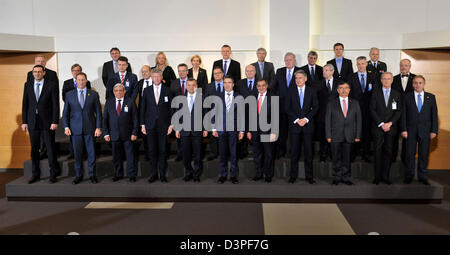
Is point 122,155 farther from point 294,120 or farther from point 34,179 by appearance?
point 294,120

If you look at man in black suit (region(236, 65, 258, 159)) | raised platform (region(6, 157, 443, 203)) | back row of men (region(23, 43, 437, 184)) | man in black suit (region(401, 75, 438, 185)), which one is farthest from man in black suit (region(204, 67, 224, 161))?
man in black suit (region(401, 75, 438, 185))

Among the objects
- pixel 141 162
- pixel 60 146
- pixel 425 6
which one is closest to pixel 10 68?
pixel 60 146

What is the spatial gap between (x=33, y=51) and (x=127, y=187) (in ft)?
12.3

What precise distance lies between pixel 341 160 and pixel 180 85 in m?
2.68

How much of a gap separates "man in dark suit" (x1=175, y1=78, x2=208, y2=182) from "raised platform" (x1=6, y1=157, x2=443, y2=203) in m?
0.25

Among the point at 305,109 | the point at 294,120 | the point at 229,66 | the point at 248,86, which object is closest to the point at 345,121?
the point at 305,109

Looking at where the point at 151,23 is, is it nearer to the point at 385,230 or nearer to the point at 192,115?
the point at 192,115

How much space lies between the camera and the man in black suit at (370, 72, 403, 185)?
16.5 ft

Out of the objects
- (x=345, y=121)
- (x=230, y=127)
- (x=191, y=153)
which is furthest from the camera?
(x=191, y=153)

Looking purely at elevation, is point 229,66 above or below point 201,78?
above

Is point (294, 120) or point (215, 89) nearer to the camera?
point (294, 120)

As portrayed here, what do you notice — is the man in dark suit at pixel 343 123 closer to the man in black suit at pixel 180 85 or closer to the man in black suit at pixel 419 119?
the man in black suit at pixel 419 119

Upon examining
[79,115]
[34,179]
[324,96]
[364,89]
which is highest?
[364,89]

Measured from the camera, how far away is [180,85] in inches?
223
